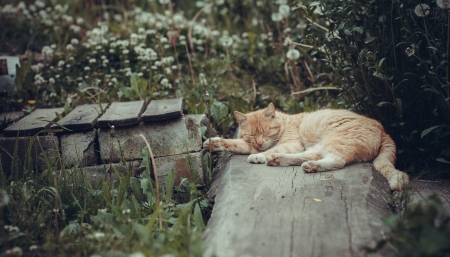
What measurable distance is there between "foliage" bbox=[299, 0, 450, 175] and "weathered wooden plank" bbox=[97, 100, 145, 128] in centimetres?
157

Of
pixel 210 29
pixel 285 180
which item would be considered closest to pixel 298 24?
pixel 210 29

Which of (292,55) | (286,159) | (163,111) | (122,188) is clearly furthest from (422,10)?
Result: (122,188)

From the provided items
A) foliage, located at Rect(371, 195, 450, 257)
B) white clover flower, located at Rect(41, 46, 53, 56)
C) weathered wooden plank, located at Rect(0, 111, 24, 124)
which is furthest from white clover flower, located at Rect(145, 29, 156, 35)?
foliage, located at Rect(371, 195, 450, 257)

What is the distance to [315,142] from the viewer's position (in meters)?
3.84

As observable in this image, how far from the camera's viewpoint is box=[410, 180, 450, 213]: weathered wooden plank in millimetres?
3067

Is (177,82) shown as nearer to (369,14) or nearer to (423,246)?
(369,14)

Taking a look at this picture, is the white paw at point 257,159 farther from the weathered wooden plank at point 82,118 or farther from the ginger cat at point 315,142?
the weathered wooden plank at point 82,118

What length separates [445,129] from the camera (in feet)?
11.0

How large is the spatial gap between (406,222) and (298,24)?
13.5 feet

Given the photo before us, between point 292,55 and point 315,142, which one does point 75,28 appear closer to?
point 292,55

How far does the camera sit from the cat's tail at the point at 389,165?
2960 millimetres

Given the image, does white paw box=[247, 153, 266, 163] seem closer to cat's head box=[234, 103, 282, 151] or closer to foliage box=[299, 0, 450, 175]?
cat's head box=[234, 103, 282, 151]

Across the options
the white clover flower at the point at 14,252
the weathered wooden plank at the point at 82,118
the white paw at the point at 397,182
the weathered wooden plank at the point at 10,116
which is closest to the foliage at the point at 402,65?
the white paw at the point at 397,182

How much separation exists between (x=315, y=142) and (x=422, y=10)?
1360mm
